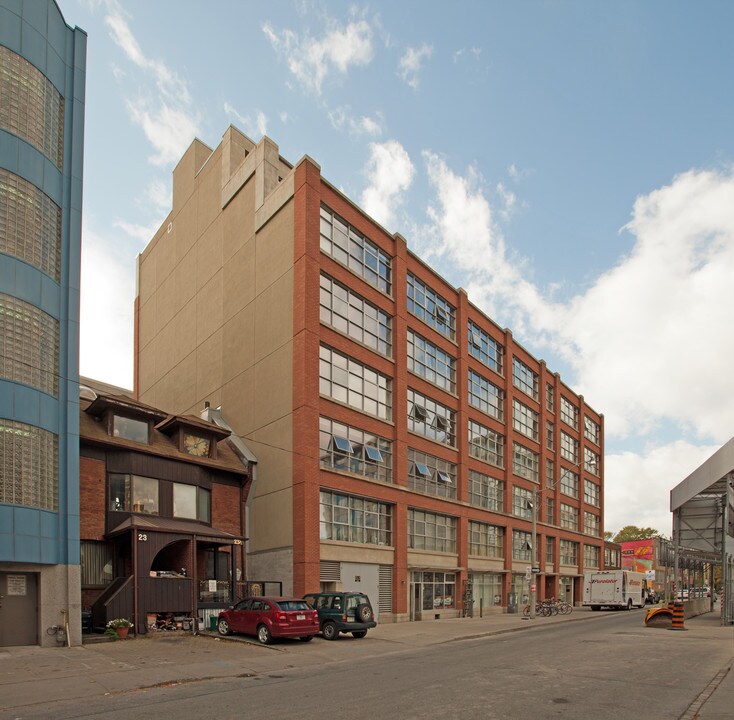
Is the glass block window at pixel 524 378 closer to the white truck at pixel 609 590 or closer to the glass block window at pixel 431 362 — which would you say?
the glass block window at pixel 431 362

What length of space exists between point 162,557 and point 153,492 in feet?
8.97

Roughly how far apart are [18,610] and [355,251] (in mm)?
23540

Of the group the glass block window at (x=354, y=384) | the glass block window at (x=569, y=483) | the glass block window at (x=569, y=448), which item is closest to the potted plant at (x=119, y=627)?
the glass block window at (x=354, y=384)

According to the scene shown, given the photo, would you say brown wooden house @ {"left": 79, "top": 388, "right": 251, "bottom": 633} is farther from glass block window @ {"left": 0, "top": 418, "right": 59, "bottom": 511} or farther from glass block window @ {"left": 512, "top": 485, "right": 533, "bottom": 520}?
glass block window @ {"left": 512, "top": 485, "right": 533, "bottom": 520}

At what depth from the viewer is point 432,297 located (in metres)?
46.2

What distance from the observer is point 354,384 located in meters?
37.1

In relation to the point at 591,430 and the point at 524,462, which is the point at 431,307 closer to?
the point at 524,462

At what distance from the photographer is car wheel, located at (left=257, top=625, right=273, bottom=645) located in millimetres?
23609

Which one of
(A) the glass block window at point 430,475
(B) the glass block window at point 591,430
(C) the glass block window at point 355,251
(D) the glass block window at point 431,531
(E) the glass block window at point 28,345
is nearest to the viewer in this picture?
(E) the glass block window at point 28,345

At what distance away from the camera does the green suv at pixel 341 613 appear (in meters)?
26.0

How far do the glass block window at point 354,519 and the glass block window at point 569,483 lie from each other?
110 feet

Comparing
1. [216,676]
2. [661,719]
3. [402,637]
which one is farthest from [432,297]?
[661,719]

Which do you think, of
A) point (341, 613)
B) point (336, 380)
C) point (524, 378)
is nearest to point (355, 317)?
point (336, 380)

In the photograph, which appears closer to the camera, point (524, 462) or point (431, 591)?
point (431, 591)
